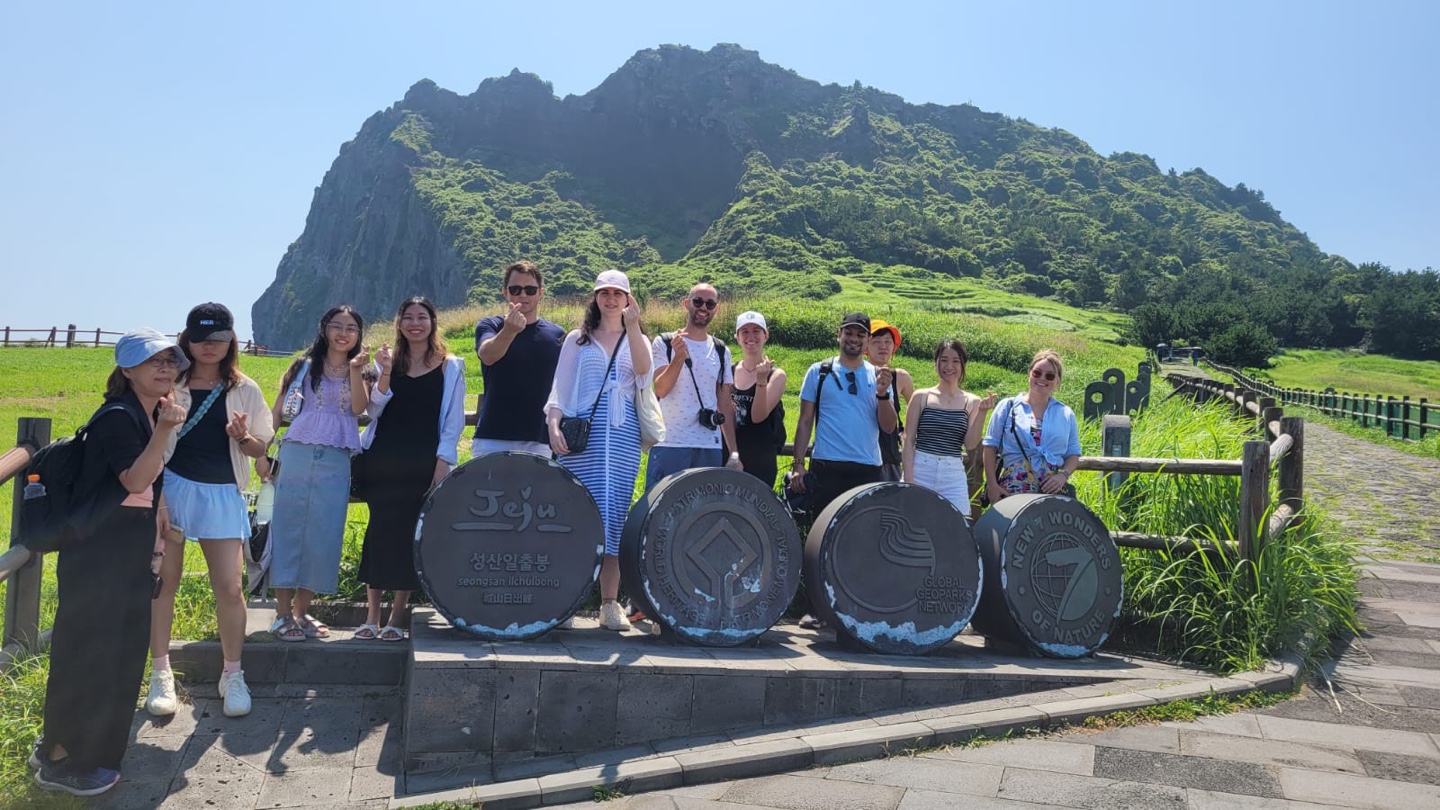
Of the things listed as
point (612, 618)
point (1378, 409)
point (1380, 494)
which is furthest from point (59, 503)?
point (1378, 409)

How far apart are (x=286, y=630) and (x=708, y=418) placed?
2398mm

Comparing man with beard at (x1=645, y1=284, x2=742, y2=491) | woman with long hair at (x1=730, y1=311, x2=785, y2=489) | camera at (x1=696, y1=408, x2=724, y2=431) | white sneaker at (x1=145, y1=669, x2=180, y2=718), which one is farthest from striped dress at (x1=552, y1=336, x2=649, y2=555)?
white sneaker at (x1=145, y1=669, x2=180, y2=718)

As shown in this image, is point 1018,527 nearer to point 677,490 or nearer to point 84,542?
point 677,490

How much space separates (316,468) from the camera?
523cm

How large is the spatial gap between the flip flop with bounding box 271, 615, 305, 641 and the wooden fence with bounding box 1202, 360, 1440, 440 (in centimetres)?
1622

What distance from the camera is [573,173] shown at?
14325 cm

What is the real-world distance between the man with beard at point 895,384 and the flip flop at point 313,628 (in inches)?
129

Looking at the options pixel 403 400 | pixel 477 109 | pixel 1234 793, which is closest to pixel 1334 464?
pixel 1234 793

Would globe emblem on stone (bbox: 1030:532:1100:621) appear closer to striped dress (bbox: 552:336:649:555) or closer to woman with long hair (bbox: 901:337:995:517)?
woman with long hair (bbox: 901:337:995:517)

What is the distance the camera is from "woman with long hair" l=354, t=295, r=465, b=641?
17.0 feet

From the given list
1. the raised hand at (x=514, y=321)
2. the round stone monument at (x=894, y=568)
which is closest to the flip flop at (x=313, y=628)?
the raised hand at (x=514, y=321)

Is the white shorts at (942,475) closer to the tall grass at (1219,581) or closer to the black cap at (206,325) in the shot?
the tall grass at (1219,581)

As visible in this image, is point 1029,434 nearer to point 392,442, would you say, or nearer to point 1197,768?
point 1197,768

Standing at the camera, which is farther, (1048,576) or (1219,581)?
(1219,581)
